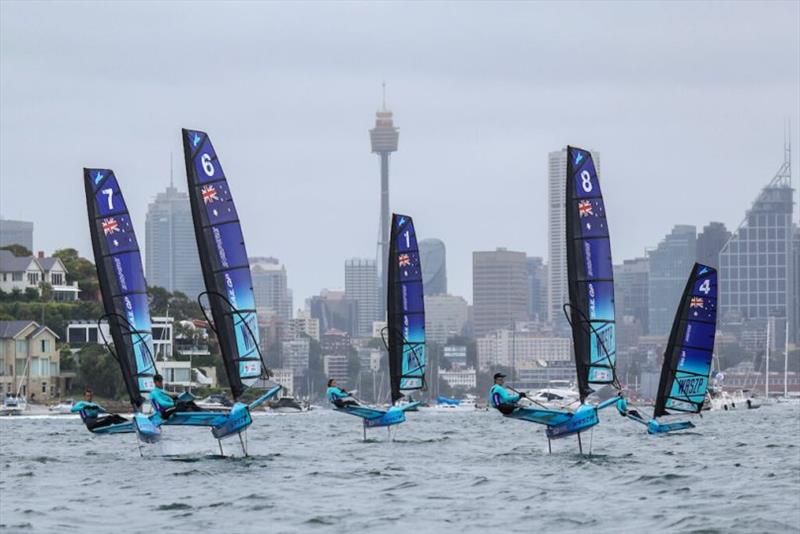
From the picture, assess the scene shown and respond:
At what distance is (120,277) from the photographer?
4784cm

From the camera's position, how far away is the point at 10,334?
5069 inches

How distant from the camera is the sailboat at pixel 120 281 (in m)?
47.6

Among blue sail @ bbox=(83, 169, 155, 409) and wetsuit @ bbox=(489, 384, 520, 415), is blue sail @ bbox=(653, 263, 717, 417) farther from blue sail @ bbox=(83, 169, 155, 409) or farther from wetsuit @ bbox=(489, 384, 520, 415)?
blue sail @ bbox=(83, 169, 155, 409)

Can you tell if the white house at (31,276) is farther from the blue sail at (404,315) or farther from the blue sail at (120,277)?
the blue sail at (120,277)

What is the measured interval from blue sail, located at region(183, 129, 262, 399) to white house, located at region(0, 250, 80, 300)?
10890cm

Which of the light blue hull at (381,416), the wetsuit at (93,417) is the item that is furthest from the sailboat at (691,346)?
the wetsuit at (93,417)

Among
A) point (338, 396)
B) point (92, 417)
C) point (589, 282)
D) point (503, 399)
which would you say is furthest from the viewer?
point (338, 396)

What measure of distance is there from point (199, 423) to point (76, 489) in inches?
238

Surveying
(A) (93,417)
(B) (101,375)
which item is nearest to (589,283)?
(A) (93,417)

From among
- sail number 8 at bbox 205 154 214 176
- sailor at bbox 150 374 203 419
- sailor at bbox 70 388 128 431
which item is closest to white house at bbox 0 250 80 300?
sailor at bbox 70 388 128 431

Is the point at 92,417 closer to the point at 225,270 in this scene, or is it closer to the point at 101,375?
the point at 225,270

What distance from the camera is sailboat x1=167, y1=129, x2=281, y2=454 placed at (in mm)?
43875

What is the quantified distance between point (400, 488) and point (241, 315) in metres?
9.49

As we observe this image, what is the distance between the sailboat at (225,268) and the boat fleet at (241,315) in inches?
0.9
